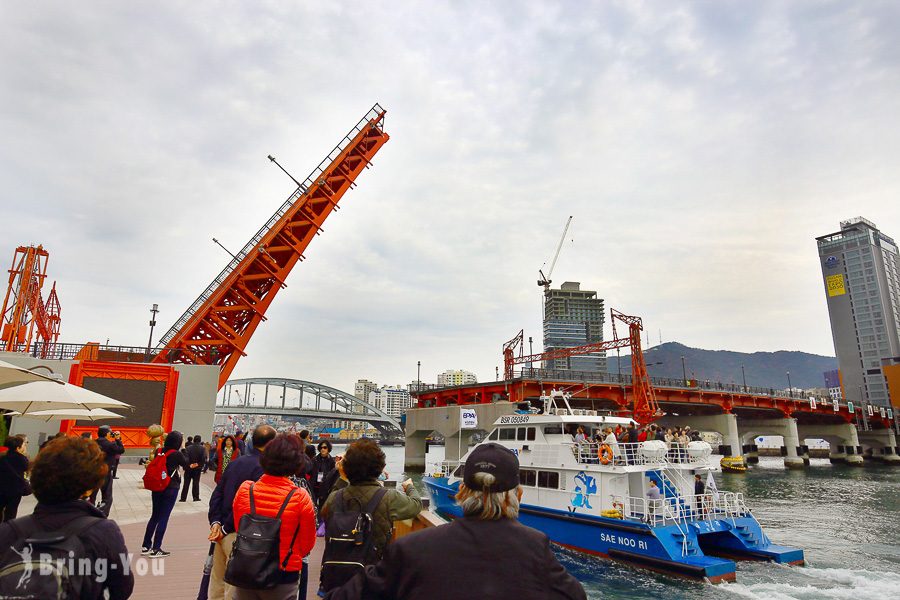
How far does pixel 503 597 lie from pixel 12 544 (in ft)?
7.98

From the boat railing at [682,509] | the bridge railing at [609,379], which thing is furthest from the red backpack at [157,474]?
the bridge railing at [609,379]

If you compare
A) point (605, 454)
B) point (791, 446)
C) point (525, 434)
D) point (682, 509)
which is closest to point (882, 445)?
point (791, 446)

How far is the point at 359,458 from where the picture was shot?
3.89 meters

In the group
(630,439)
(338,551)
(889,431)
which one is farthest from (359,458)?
(889,431)

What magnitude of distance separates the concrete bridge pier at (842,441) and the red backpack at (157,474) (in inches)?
3355

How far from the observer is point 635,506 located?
15.2m

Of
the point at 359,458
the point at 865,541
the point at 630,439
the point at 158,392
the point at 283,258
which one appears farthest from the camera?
the point at 283,258

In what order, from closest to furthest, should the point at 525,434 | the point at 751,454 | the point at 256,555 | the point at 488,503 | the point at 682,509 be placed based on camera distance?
the point at 488,503 → the point at 256,555 → the point at 682,509 → the point at 525,434 → the point at 751,454

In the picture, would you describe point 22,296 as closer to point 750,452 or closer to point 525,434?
point 525,434

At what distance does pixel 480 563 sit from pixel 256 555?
7.34 ft

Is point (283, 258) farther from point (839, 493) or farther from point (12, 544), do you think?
point (839, 493)

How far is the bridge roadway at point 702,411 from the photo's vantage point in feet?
158

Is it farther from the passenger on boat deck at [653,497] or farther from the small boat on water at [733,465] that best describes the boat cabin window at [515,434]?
the small boat on water at [733,465]

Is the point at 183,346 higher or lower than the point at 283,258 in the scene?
lower
